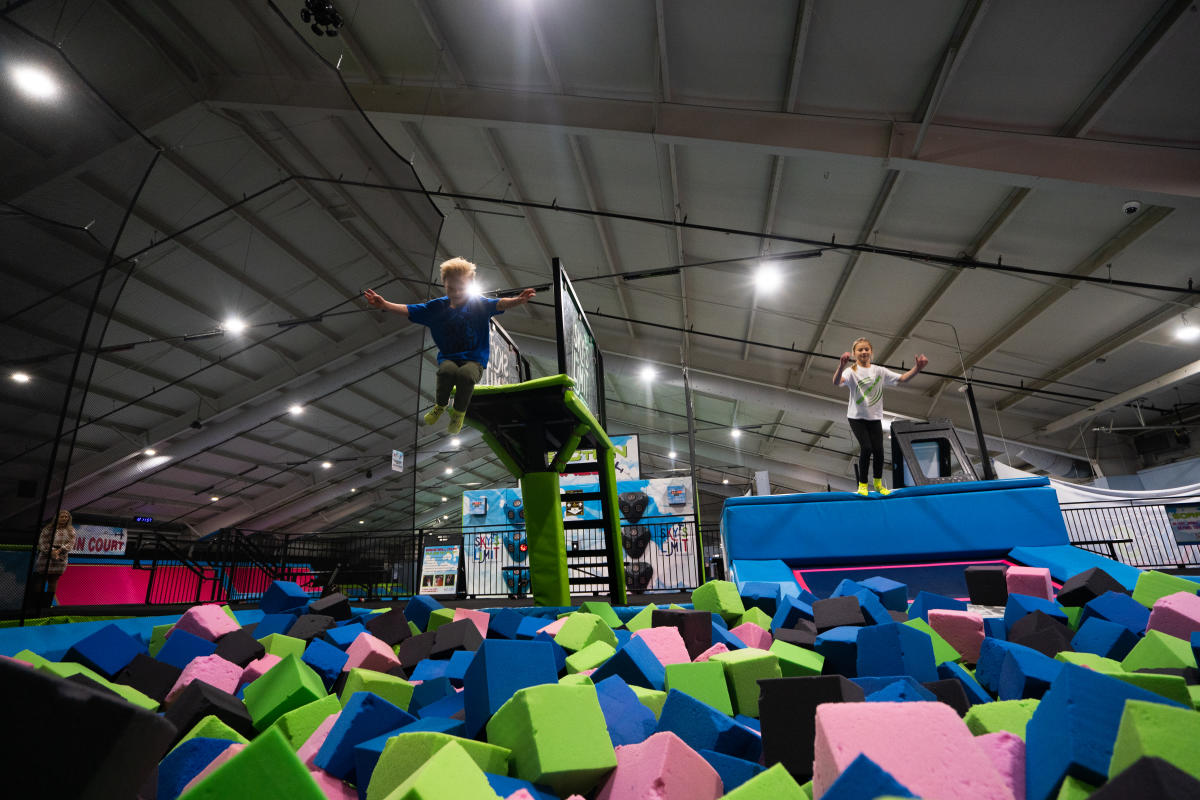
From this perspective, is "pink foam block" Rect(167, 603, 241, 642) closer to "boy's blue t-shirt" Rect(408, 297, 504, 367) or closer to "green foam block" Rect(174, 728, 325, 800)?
"boy's blue t-shirt" Rect(408, 297, 504, 367)

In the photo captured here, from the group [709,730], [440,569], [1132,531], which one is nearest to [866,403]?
[709,730]

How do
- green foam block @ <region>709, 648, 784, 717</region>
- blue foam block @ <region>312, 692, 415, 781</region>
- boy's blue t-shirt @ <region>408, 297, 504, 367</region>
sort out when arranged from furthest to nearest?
boy's blue t-shirt @ <region>408, 297, 504, 367</region> → green foam block @ <region>709, 648, 784, 717</region> → blue foam block @ <region>312, 692, 415, 781</region>

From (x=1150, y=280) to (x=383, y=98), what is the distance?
10.3 metres

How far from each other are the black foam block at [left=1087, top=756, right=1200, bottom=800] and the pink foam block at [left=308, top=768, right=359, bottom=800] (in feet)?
4.00

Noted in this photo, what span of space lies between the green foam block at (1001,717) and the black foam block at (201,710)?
5.63 ft

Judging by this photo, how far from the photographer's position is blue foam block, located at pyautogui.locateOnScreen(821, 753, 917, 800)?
69cm

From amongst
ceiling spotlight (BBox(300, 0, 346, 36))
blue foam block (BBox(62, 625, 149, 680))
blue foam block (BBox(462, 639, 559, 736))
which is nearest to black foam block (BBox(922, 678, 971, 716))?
blue foam block (BBox(462, 639, 559, 736))

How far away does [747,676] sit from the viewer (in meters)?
1.52

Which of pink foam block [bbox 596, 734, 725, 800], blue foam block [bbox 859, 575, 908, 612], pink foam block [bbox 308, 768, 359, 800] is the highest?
blue foam block [bbox 859, 575, 908, 612]

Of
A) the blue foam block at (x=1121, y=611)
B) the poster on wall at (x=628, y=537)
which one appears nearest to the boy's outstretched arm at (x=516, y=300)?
the blue foam block at (x=1121, y=611)

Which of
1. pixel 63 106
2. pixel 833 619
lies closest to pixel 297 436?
pixel 63 106

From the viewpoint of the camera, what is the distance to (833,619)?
2.16m

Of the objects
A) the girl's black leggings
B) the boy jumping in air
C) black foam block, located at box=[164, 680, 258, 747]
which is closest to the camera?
black foam block, located at box=[164, 680, 258, 747]

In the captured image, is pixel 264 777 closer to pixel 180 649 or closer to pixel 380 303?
pixel 180 649
